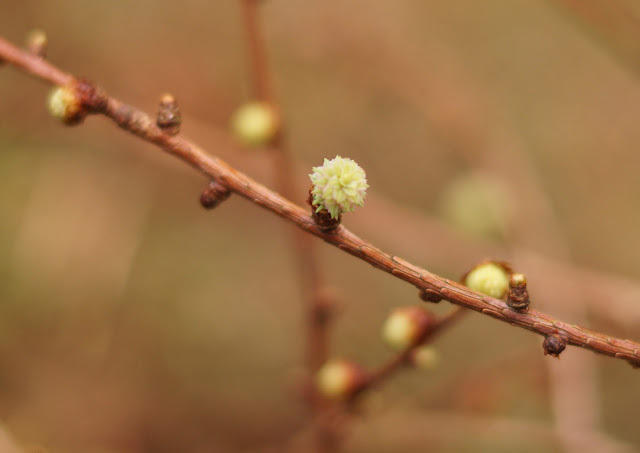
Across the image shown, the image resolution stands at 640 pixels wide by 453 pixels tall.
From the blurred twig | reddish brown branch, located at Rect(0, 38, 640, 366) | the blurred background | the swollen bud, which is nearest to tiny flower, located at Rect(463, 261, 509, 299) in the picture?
reddish brown branch, located at Rect(0, 38, 640, 366)

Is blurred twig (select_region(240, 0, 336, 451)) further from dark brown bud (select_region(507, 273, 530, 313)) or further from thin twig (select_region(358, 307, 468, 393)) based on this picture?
dark brown bud (select_region(507, 273, 530, 313))

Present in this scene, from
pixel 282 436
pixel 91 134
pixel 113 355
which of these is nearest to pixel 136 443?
pixel 113 355

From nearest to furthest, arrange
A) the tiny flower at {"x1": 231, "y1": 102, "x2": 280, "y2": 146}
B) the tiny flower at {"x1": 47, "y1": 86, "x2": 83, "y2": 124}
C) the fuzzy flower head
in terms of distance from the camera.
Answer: the fuzzy flower head
the tiny flower at {"x1": 47, "y1": 86, "x2": 83, "y2": 124}
the tiny flower at {"x1": 231, "y1": 102, "x2": 280, "y2": 146}

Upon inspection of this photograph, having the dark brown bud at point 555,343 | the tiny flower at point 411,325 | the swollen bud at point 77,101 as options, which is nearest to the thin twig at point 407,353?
the tiny flower at point 411,325

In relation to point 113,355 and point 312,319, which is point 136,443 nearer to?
point 113,355

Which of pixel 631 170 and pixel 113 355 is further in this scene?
pixel 631 170
